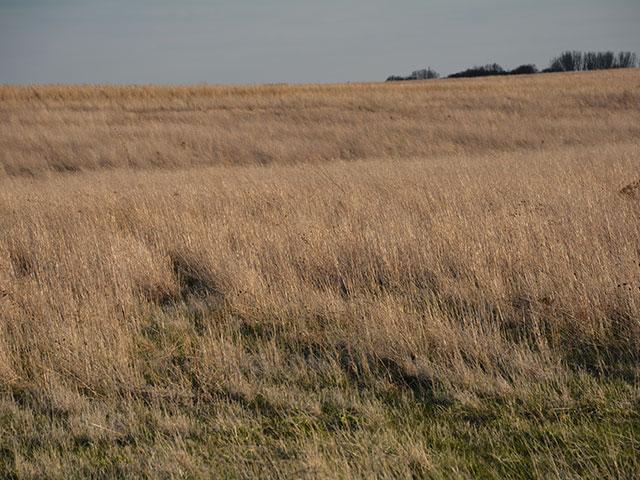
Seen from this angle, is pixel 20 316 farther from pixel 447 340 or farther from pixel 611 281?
pixel 611 281

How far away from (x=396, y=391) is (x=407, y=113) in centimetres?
2177

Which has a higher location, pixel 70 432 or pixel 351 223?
pixel 351 223

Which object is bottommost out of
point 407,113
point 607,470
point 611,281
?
point 607,470

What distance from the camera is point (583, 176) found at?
984 centimetres

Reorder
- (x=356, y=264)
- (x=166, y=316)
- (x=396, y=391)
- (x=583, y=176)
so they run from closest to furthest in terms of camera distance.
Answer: (x=396, y=391)
(x=166, y=316)
(x=356, y=264)
(x=583, y=176)

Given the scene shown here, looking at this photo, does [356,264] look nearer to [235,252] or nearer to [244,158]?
[235,252]

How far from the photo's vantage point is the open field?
3.29 m

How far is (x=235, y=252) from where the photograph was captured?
6.61 meters

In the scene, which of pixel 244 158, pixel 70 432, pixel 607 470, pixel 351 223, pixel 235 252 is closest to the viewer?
pixel 607 470

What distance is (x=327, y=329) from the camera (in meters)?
4.79

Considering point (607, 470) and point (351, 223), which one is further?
point (351, 223)

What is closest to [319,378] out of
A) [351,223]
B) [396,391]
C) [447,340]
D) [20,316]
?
[396,391]

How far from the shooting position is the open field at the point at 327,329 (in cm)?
329

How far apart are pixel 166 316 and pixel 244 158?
1421cm
